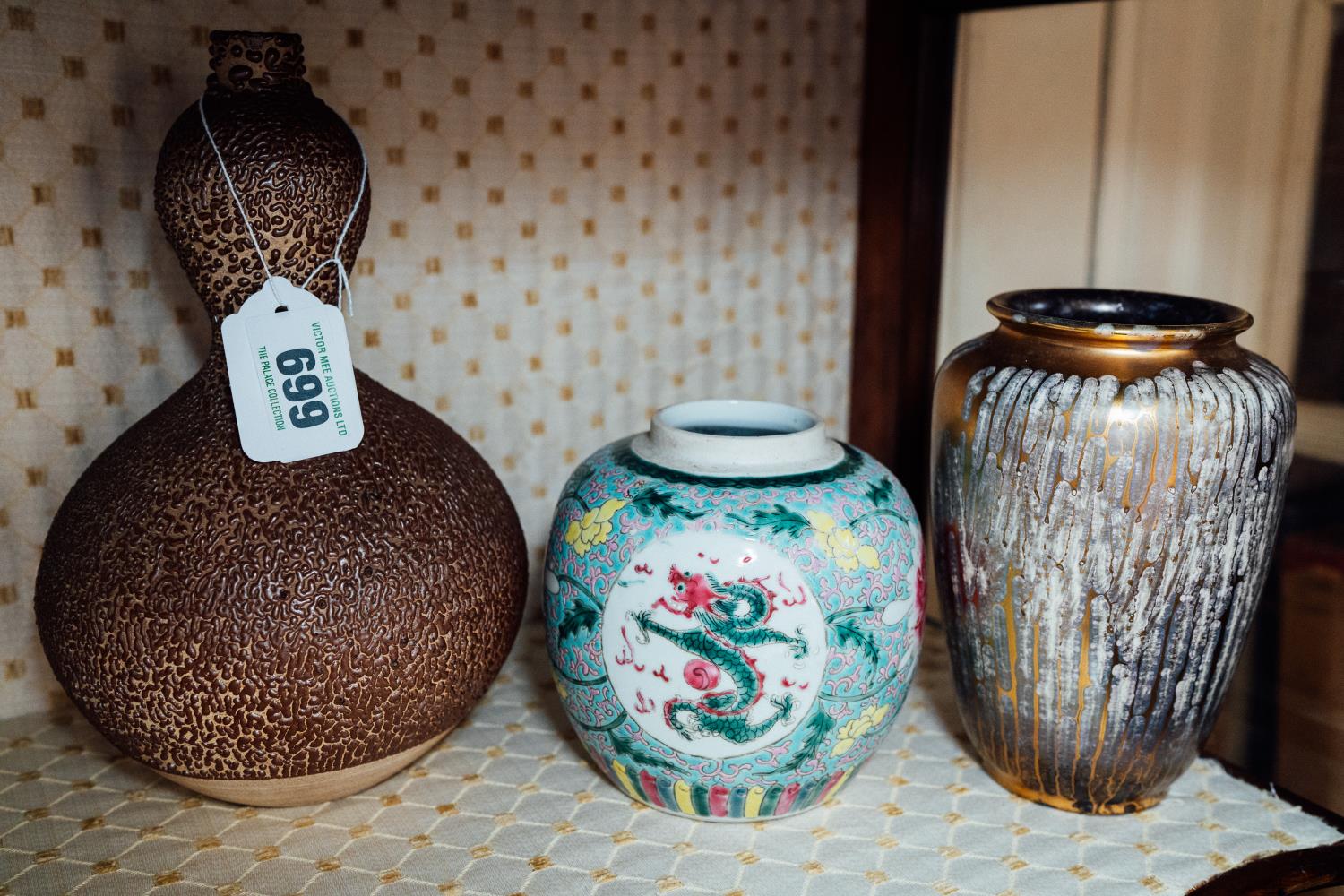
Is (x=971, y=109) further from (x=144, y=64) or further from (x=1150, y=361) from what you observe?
(x=144, y=64)

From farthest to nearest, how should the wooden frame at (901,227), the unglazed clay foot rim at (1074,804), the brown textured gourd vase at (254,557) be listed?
the wooden frame at (901,227), the unglazed clay foot rim at (1074,804), the brown textured gourd vase at (254,557)

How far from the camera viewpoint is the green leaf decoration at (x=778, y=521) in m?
0.76

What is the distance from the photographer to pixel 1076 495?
0.78 meters

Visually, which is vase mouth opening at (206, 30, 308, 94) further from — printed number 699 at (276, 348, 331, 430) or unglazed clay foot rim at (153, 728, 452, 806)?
unglazed clay foot rim at (153, 728, 452, 806)

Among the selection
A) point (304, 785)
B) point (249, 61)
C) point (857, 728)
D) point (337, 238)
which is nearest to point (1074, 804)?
point (857, 728)

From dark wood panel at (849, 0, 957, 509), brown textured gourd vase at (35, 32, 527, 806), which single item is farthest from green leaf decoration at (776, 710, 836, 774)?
dark wood panel at (849, 0, 957, 509)

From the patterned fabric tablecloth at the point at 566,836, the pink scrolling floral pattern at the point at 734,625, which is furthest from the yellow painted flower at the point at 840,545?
the patterned fabric tablecloth at the point at 566,836

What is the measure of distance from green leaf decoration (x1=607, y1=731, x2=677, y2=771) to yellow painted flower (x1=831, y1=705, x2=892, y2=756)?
4.4 inches

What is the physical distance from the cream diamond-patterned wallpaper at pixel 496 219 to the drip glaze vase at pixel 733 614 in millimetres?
305

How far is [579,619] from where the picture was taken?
2.63 ft

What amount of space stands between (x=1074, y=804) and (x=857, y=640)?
9.6 inches

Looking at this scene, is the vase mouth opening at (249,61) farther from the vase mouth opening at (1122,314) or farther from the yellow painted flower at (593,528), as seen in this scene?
the vase mouth opening at (1122,314)

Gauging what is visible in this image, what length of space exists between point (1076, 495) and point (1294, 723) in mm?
533

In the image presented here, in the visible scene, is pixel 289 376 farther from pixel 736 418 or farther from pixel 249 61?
pixel 736 418
